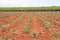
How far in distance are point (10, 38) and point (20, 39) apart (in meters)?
0.61

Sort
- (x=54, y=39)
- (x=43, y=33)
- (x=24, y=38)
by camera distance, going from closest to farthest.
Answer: (x=54, y=39) < (x=24, y=38) < (x=43, y=33)

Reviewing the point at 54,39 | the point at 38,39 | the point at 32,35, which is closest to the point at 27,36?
the point at 32,35

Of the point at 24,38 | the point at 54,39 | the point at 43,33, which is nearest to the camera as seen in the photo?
the point at 54,39

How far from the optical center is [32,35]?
11.5 meters

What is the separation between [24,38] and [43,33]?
1.72 metres

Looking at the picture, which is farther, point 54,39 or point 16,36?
point 16,36

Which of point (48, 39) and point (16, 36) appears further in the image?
point (16, 36)

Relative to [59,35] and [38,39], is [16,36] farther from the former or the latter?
[59,35]

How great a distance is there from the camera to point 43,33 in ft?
40.1

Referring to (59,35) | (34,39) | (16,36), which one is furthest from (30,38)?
(59,35)

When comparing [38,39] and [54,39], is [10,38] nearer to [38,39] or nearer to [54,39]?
[38,39]

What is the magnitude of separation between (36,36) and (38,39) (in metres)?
0.47

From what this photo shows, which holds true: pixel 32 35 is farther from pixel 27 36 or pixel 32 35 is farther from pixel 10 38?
pixel 10 38

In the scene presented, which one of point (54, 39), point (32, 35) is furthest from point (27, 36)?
point (54, 39)
